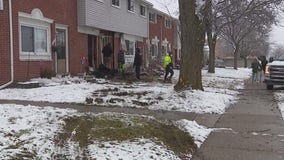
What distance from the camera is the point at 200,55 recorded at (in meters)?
15.1

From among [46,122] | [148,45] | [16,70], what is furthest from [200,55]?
[148,45]

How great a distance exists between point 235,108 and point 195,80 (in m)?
2.03

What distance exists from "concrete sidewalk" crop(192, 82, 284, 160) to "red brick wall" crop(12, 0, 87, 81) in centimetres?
789

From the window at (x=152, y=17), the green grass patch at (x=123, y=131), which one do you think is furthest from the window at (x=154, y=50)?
the green grass patch at (x=123, y=131)

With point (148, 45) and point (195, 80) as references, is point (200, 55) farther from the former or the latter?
point (148, 45)

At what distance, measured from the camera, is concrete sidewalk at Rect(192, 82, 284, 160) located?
7.56 metres

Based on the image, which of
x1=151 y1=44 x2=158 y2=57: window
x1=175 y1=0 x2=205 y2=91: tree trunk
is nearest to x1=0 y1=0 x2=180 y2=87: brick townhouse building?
x1=175 y1=0 x2=205 y2=91: tree trunk

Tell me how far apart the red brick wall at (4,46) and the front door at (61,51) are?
13.6 feet

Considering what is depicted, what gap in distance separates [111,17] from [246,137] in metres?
18.0

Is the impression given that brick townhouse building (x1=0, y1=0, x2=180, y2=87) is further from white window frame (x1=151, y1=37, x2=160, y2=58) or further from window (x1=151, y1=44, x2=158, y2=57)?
window (x1=151, y1=44, x2=158, y2=57)

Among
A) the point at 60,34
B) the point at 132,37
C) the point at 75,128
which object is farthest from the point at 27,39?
the point at 132,37

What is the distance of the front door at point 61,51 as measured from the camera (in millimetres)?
19980

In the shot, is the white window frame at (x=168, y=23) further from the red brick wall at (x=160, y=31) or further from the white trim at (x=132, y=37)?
the white trim at (x=132, y=37)

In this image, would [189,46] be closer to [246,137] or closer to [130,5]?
[246,137]
